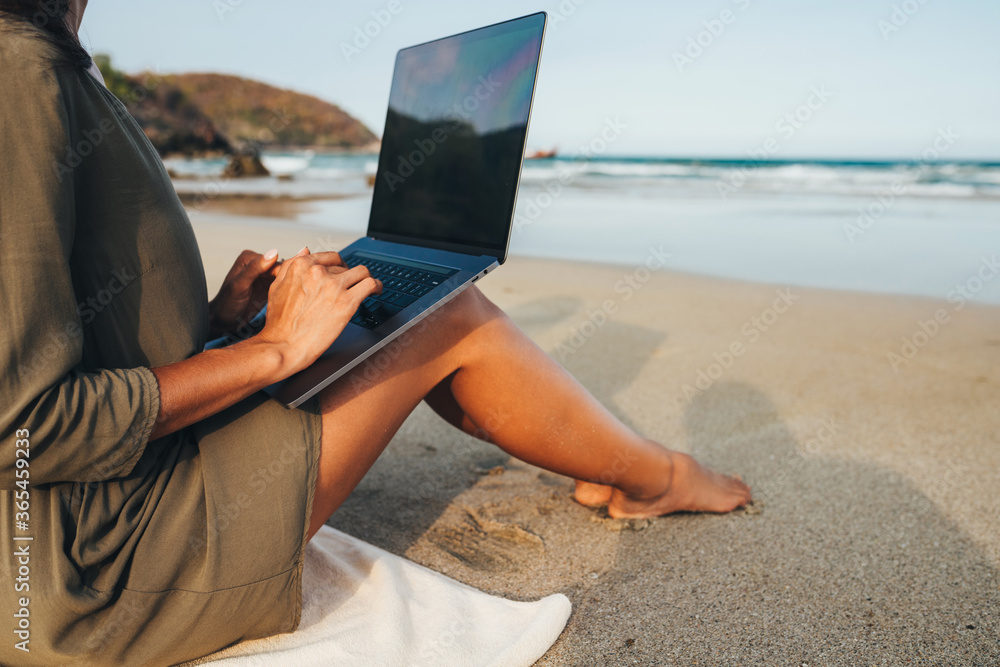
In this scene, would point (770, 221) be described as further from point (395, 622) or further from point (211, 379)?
point (211, 379)

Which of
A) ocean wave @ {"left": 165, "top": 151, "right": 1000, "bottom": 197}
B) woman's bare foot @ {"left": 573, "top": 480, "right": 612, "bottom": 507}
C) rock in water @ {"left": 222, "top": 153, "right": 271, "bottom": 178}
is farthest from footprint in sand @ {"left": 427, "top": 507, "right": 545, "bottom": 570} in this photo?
rock in water @ {"left": 222, "top": 153, "right": 271, "bottom": 178}

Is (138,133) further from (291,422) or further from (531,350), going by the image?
(531,350)

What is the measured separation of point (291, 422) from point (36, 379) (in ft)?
1.31

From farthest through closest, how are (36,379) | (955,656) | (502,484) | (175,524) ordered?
(502,484), (955,656), (175,524), (36,379)

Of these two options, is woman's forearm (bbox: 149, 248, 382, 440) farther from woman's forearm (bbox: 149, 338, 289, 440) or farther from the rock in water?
the rock in water

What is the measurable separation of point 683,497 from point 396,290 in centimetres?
103

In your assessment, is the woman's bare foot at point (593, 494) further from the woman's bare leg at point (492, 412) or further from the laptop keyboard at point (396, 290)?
the laptop keyboard at point (396, 290)

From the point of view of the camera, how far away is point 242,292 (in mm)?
1484

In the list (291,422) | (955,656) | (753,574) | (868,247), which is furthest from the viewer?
(868,247)

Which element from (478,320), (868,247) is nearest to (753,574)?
(478,320)

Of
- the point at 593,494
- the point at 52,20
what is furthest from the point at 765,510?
the point at 52,20

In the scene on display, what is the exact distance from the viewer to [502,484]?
221 centimetres

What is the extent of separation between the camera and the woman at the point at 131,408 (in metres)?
0.86

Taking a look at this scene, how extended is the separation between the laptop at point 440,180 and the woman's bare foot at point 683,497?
2.83ft
